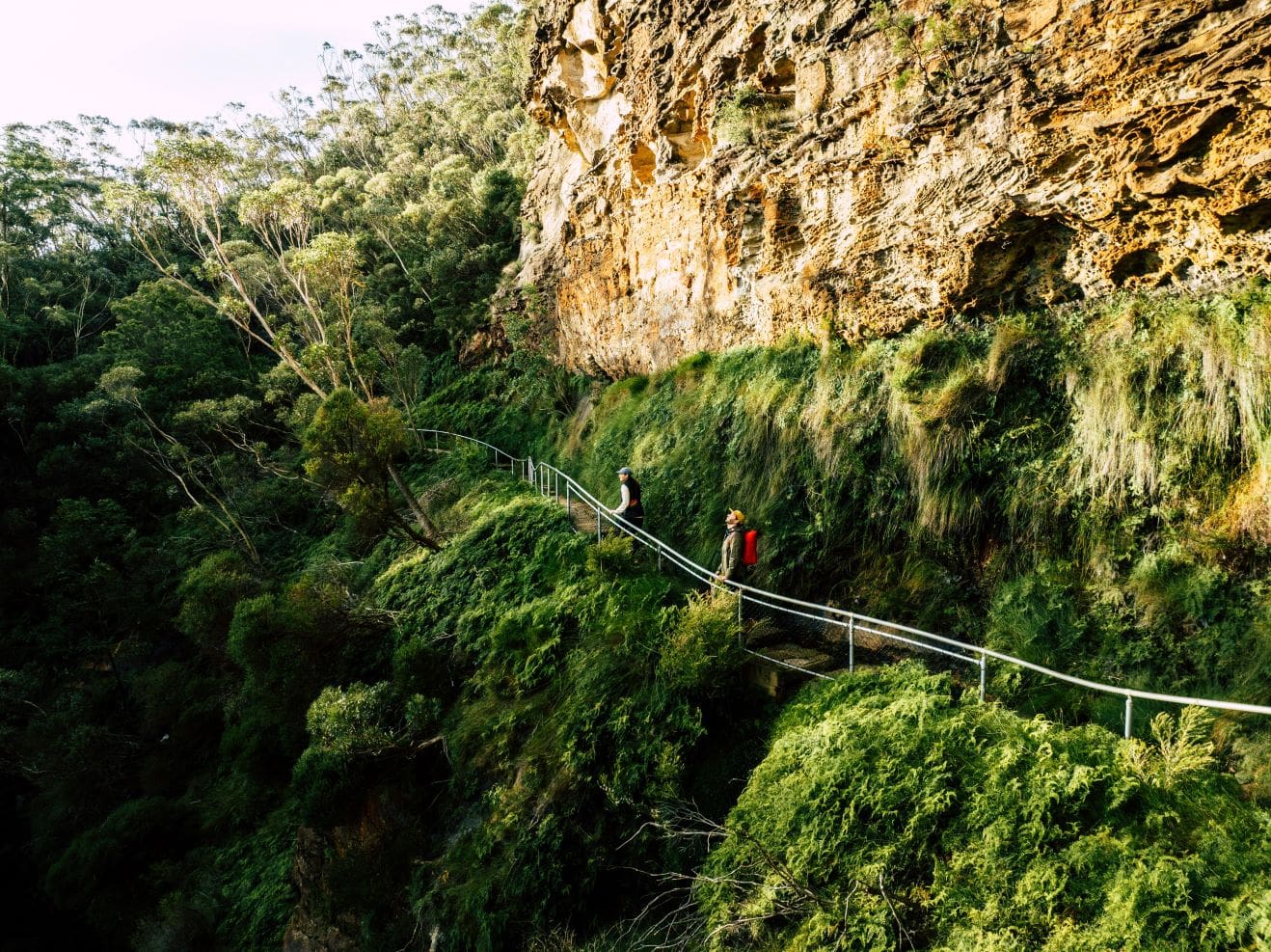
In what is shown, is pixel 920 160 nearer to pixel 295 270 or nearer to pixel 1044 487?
pixel 1044 487

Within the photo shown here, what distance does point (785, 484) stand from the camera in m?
→ 8.90

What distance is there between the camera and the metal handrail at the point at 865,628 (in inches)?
153

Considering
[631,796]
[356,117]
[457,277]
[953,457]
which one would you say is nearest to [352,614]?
[631,796]

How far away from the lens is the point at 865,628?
Result: 239 inches

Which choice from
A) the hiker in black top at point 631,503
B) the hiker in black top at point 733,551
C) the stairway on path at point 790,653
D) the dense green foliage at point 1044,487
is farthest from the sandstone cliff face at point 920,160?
the stairway on path at point 790,653

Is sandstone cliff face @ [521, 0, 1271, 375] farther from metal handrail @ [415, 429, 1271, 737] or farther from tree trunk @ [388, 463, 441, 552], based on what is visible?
tree trunk @ [388, 463, 441, 552]

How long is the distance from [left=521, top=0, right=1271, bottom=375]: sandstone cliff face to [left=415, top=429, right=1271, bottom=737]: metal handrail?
166 inches

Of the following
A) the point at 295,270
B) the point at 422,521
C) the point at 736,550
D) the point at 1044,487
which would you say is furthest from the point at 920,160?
the point at 295,270

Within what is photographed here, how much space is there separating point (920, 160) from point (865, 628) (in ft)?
21.0

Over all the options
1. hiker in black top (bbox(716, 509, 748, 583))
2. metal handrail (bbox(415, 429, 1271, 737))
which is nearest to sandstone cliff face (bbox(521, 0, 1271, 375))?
hiker in black top (bbox(716, 509, 748, 583))

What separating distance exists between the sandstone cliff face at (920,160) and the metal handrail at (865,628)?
13.8 ft

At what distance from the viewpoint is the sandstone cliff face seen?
19.6 feet

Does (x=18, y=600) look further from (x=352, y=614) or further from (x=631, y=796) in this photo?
(x=631, y=796)

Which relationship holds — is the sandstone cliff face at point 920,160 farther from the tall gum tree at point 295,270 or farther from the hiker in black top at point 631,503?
the tall gum tree at point 295,270
